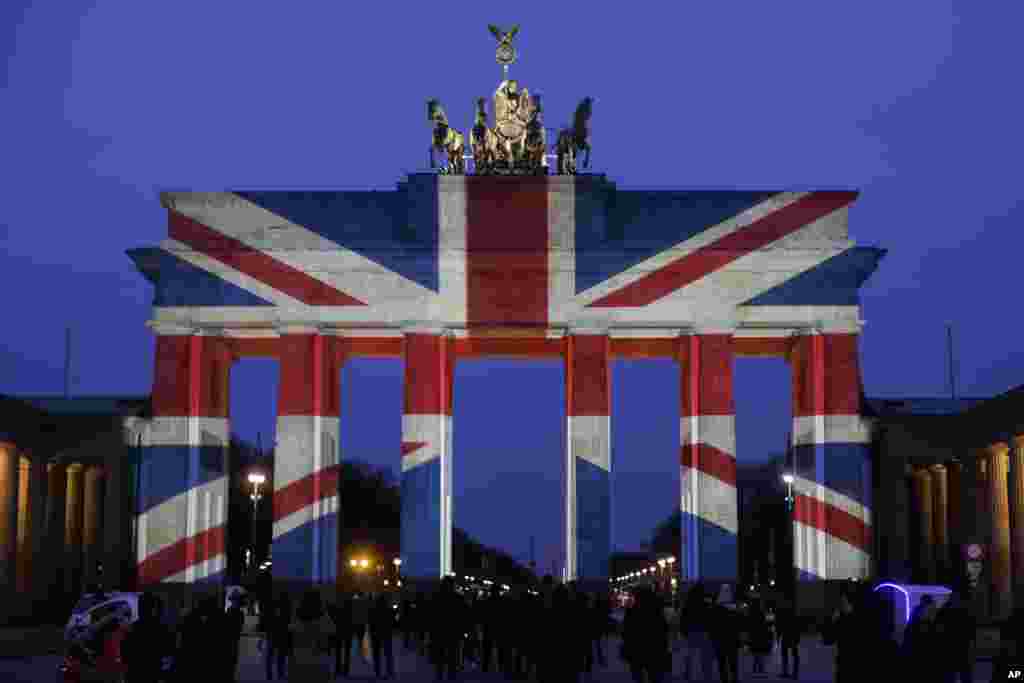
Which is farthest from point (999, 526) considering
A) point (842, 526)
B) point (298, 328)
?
point (298, 328)

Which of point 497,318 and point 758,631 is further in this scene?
point 497,318

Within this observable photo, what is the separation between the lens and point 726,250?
5988cm

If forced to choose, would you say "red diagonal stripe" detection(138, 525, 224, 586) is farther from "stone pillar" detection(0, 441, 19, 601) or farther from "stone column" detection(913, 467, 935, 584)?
"stone column" detection(913, 467, 935, 584)

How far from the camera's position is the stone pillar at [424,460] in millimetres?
58062

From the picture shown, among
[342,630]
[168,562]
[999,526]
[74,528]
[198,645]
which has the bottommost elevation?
[168,562]

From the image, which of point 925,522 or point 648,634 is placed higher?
point 648,634

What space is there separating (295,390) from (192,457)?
4546mm

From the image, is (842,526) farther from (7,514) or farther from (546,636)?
(546,636)

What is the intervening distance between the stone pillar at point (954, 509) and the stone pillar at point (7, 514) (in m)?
33.2

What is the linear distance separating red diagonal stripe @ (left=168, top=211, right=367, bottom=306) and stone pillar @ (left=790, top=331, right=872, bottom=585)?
56.3 feet

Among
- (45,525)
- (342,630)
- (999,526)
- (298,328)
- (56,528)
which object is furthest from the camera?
(56,528)

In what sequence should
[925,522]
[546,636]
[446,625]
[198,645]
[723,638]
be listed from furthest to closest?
[925,522]
[446,625]
[723,638]
[546,636]
[198,645]

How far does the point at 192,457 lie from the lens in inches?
2323

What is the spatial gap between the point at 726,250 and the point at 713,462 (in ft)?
26.1
